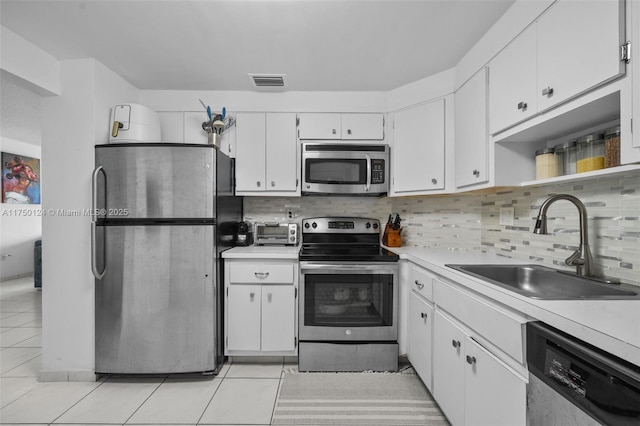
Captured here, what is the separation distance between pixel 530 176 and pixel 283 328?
2.01 meters

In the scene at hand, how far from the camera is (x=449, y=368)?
1.49m

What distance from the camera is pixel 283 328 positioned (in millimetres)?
2189

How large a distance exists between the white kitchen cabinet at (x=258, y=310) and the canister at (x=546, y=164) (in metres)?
1.73

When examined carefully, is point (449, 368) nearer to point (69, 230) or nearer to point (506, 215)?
point (506, 215)

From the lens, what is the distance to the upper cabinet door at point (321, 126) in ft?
8.32

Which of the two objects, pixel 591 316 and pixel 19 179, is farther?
pixel 19 179

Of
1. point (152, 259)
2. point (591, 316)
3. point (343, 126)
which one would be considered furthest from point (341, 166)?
point (591, 316)

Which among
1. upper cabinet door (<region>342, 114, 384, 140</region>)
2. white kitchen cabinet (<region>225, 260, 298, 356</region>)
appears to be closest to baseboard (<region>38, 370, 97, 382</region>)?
white kitchen cabinet (<region>225, 260, 298, 356</region>)

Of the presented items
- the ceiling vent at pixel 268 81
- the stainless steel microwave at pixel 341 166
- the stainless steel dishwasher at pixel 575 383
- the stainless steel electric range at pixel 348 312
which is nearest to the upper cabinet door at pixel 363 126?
the stainless steel microwave at pixel 341 166

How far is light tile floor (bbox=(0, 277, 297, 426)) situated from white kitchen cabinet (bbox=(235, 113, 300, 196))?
4.97 feet

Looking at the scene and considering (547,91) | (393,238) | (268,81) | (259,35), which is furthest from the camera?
(393,238)

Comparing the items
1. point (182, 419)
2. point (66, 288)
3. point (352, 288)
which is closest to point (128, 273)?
point (66, 288)

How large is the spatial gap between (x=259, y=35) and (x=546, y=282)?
7.27 ft

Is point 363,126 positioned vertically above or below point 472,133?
above
